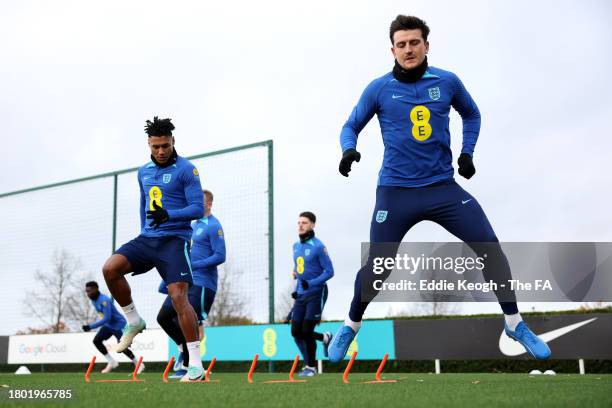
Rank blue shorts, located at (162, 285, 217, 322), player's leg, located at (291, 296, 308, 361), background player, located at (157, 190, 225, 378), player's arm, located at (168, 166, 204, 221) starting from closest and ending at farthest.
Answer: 1. player's arm, located at (168, 166, 204, 221)
2. background player, located at (157, 190, 225, 378)
3. blue shorts, located at (162, 285, 217, 322)
4. player's leg, located at (291, 296, 308, 361)

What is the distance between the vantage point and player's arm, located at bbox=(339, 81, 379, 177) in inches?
204

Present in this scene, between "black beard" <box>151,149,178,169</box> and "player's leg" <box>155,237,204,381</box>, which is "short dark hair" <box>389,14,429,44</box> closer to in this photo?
"black beard" <box>151,149,178,169</box>

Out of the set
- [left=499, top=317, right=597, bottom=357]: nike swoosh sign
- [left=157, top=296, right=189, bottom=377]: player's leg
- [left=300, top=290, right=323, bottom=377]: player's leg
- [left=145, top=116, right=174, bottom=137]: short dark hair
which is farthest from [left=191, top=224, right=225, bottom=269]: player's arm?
[left=499, top=317, right=597, bottom=357]: nike swoosh sign

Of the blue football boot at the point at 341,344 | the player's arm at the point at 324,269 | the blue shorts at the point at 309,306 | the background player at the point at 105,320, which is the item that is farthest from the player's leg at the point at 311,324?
the background player at the point at 105,320

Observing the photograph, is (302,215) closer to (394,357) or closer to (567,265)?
(394,357)

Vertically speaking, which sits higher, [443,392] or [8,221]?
[8,221]

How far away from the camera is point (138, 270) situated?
6.62m

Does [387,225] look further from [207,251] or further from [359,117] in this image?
[207,251]

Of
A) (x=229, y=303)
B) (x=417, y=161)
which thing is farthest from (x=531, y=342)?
(x=229, y=303)

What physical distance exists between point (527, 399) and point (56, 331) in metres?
15.9

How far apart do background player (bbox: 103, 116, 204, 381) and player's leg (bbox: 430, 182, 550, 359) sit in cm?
251

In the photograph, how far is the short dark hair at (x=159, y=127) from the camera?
6.76 meters

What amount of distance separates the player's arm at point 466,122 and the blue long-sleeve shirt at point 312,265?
5115mm

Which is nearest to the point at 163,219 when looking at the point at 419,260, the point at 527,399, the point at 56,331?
the point at 527,399
